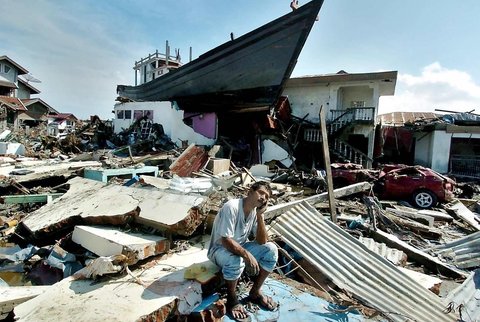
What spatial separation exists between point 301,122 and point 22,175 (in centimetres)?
1327

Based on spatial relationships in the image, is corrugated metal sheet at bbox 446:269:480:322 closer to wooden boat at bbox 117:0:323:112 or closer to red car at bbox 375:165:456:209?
red car at bbox 375:165:456:209

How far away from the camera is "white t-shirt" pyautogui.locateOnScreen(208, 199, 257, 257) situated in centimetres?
268

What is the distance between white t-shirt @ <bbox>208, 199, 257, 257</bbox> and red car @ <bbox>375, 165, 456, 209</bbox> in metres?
8.04

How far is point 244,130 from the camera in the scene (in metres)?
15.7

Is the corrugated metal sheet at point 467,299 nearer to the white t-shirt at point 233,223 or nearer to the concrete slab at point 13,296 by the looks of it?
the white t-shirt at point 233,223

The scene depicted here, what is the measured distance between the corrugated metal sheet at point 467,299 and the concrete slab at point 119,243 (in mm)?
3513

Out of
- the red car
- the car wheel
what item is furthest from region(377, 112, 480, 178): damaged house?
the car wheel

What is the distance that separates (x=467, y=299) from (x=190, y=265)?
141 inches

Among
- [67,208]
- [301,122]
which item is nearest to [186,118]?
[301,122]

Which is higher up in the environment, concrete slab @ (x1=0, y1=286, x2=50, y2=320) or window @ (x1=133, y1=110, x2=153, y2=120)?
window @ (x1=133, y1=110, x2=153, y2=120)

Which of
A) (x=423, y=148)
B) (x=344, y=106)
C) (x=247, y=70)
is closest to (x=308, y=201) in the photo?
(x=247, y=70)

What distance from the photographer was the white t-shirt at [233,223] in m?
2.68

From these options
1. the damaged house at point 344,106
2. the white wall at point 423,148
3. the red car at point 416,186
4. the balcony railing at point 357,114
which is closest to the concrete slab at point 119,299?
the red car at point 416,186

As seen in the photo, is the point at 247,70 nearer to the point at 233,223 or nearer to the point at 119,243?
the point at 119,243
